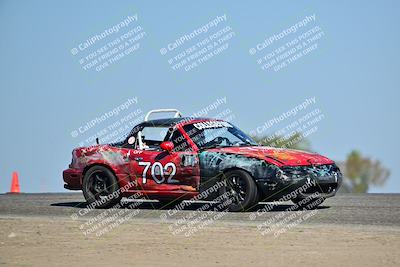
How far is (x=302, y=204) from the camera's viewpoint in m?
14.9

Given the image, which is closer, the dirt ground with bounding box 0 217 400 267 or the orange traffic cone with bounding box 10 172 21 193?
the dirt ground with bounding box 0 217 400 267

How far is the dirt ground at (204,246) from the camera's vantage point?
9414mm

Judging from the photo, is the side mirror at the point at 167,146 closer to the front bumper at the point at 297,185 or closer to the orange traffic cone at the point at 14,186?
the front bumper at the point at 297,185

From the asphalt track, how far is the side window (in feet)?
3.25

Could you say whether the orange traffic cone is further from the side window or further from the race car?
the side window

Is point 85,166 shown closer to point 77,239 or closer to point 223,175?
point 223,175

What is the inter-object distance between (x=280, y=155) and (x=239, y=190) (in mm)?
829

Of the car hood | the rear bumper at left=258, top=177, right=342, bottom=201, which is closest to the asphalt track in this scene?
the rear bumper at left=258, top=177, right=342, bottom=201

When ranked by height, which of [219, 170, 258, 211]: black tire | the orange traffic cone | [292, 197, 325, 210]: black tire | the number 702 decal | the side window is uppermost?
the orange traffic cone

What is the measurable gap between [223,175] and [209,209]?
76 centimetres

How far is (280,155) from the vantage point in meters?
14.2

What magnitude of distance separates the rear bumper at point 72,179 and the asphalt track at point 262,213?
364 mm

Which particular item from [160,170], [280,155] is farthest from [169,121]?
[280,155]

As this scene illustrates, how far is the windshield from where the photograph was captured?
49.2 ft
